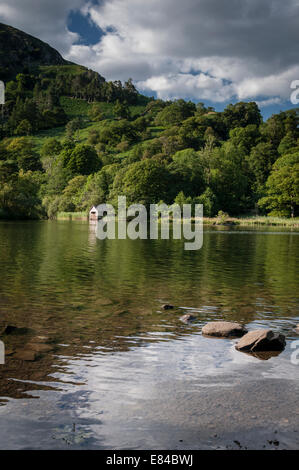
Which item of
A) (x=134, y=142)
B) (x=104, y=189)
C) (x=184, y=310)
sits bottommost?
(x=184, y=310)

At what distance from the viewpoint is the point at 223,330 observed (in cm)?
1002

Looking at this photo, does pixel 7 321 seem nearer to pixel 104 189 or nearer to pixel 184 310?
pixel 184 310

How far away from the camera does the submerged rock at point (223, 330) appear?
10.0 m

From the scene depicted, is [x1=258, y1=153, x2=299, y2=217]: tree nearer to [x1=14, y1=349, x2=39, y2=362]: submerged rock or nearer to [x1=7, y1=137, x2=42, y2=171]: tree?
[x1=7, y1=137, x2=42, y2=171]: tree

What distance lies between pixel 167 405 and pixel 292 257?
2472cm

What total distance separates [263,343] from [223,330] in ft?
4.29

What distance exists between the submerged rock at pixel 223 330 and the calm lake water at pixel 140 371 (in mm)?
316

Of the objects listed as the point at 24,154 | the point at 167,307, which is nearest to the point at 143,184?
the point at 24,154

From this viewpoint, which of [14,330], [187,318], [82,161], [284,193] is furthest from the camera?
[82,161]

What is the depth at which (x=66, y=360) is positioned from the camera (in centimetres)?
793
